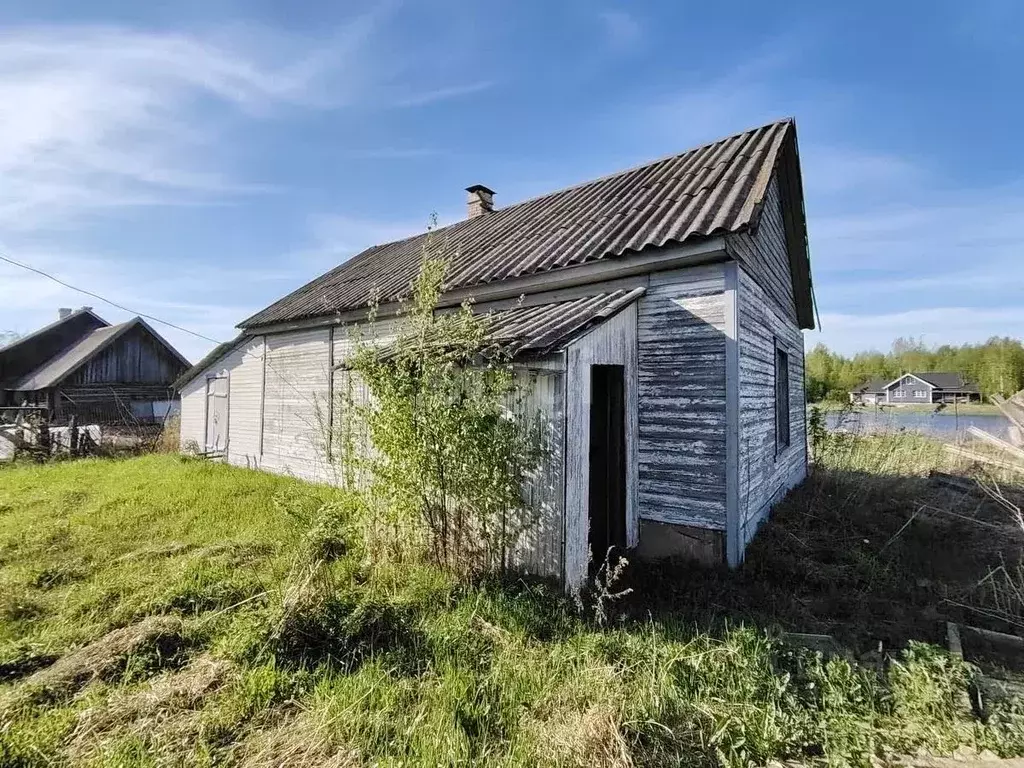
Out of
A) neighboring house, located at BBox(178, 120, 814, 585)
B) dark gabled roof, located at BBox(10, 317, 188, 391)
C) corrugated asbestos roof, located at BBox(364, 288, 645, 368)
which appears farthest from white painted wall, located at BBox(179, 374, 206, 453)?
corrugated asbestos roof, located at BBox(364, 288, 645, 368)

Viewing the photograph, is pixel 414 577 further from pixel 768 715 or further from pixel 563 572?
pixel 768 715

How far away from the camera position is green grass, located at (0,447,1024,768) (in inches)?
108

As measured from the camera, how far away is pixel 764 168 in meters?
6.70

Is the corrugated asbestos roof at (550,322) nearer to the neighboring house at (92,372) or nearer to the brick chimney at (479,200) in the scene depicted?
the brick chimney at (479,200)

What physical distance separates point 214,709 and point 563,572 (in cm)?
287

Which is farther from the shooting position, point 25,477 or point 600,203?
point 25,477

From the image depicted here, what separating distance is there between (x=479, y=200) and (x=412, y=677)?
41.6ft

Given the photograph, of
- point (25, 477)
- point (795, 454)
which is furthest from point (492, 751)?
point (25, 477)

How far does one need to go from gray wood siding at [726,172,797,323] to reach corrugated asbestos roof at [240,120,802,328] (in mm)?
406

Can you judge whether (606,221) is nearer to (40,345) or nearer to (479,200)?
(479,200)

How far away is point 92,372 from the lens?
66.0 feet

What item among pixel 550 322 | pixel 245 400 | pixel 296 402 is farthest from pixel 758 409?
pixel 245 400

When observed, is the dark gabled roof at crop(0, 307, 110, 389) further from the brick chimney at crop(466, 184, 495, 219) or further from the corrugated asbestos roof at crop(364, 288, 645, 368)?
the corrugated asbestos roof at crop(364, 288, 645, 368)

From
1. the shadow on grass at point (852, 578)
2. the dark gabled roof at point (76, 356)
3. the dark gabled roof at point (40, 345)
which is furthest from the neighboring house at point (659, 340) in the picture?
the dark gabled roof at point (40, 345)
